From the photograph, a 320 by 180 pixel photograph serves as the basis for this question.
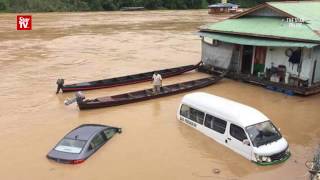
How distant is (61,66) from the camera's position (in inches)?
1172

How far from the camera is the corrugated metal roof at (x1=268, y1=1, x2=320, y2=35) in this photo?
22531 millimetres

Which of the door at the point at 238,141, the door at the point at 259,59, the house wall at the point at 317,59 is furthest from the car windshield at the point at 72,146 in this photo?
the door at the point at 259,59

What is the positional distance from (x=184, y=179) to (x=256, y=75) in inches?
508

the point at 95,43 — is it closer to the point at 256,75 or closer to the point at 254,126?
the point at 256,75

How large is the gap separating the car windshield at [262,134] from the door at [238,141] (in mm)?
224

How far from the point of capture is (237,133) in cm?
1380

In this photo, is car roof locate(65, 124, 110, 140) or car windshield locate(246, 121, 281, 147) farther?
car roof locate(65, 124, 110, 140)

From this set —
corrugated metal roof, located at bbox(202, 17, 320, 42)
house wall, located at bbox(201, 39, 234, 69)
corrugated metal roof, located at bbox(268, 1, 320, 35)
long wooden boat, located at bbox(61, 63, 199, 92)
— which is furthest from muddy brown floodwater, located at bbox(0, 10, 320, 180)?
corrugated metal roof, located at bbox(268, 1, 320, 35)

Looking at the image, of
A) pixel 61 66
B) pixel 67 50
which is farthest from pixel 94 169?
pixel 67 50

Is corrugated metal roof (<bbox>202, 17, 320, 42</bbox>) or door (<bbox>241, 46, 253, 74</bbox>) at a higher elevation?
corrugated metal roof (<bbox>202, 17, 320, 42</bbox>)

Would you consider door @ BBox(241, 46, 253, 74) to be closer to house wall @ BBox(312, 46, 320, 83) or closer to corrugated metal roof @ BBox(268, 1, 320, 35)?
corrugated metal roof @ BBox(268, 1, 320, 35)

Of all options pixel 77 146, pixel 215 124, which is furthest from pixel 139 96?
pixel 77 146

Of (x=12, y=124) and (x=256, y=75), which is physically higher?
(x=256, y=75)

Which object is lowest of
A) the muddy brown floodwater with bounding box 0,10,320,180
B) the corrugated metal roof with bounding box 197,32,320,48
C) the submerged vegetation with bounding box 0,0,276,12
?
the muddy brown floodwater with bounding box 0,10,320,180
